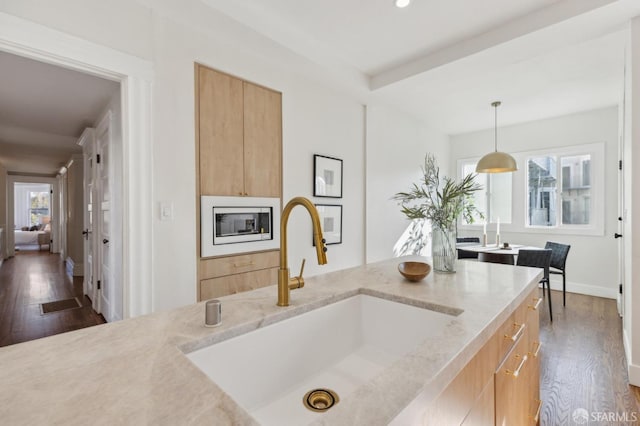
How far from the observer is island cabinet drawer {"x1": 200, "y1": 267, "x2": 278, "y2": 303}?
8.14 ft

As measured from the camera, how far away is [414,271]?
4.74ft

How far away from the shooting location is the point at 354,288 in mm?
1333

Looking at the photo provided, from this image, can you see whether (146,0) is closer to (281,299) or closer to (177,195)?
(177,195)

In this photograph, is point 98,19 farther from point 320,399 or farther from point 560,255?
point 560,255

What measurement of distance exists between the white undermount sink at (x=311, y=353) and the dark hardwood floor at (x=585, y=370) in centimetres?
146

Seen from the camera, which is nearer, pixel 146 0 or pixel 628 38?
pixel 146 0

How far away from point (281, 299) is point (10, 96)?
412 cm

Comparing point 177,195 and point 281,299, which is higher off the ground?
point 177,195

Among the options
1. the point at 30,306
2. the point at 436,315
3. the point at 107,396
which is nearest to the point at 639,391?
the point at 436,315

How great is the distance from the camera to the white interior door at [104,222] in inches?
124

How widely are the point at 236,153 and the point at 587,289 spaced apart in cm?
518

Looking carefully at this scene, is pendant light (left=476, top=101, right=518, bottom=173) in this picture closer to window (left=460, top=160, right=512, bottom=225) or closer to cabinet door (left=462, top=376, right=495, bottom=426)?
window (left=460, top=160, right=512, bottom=225)

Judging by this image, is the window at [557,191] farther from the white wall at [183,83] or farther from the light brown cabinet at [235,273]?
the light brown cabinet at [235,273]

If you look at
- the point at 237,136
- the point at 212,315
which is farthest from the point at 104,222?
the point at 212,315
